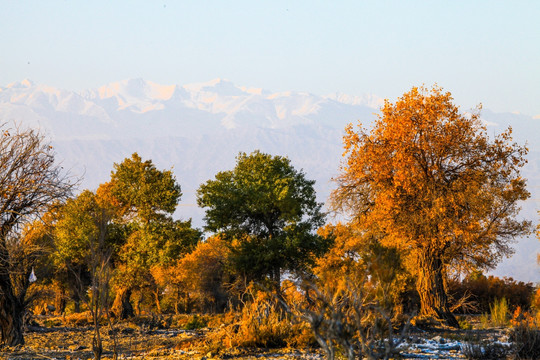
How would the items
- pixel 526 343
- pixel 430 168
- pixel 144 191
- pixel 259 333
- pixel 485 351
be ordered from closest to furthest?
pixel 526 343, pixel 485 351, pixel 259 333, pixel 430 168, pixel 144 191

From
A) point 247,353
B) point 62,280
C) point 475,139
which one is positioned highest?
point 475,139

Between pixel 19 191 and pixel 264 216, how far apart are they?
17282mm

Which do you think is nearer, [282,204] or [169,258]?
[282,204]

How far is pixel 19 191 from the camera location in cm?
1848

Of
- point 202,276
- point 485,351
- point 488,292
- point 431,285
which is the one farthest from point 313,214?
point 485,351

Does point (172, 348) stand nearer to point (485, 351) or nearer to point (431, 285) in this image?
point (485, 351)

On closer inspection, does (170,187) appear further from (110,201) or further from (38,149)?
(38,149)

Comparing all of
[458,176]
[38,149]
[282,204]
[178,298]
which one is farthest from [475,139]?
[178,298]

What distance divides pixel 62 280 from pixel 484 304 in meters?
32.8

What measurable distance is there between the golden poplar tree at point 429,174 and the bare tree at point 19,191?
13.1m

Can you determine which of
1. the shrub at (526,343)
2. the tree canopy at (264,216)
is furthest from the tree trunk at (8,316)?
the tree canopy at (264,216)

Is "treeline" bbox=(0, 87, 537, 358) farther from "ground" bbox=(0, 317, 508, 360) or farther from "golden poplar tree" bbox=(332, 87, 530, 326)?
"ground" bbox=(0, 317, 508, 360)

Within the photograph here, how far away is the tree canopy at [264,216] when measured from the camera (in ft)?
108

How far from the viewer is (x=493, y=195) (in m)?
27.1
